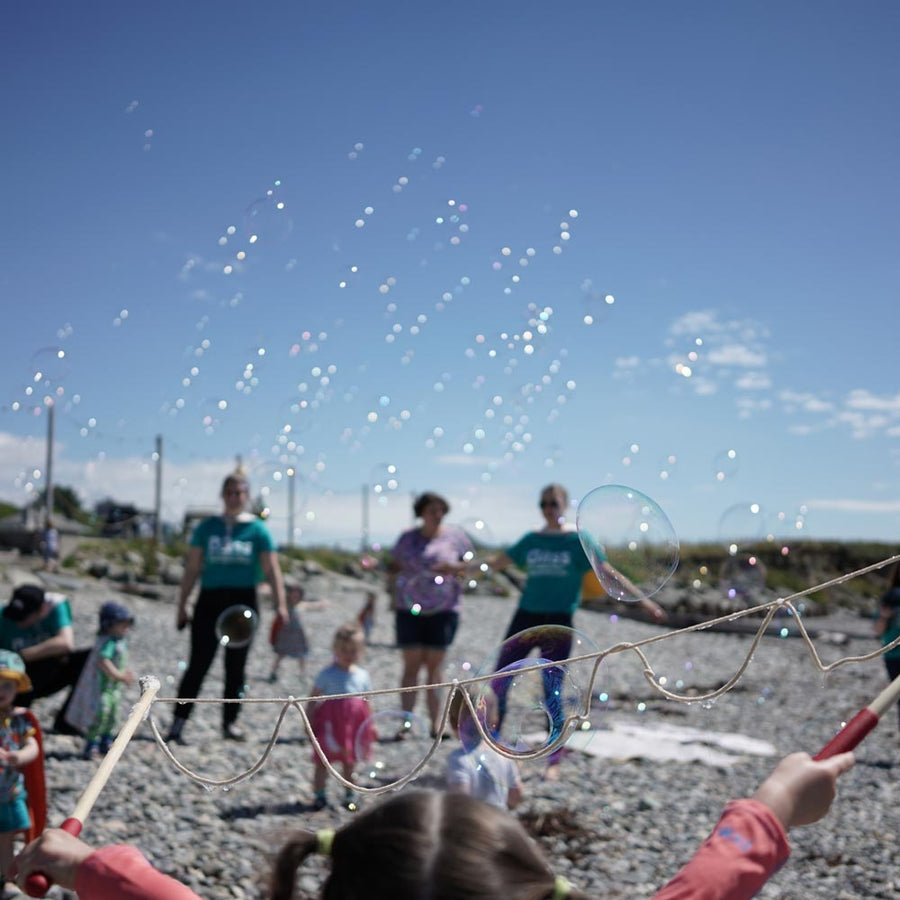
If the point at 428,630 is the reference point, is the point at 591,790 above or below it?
below

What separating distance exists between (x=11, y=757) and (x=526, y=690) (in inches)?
90.0

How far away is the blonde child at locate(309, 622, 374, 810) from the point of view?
18.5ft

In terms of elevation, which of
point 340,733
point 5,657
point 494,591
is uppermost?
point 5,657

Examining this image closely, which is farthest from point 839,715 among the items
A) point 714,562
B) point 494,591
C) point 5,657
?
point 494,591

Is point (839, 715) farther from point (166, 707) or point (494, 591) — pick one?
point (494, 591)

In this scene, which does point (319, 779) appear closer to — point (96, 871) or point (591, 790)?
point (591, 790)

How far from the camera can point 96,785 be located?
5.90 feet

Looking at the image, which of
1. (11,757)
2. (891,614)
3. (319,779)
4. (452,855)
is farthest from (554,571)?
(452,855)

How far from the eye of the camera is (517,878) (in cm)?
127

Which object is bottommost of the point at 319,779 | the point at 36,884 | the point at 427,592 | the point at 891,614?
the point at 319,779

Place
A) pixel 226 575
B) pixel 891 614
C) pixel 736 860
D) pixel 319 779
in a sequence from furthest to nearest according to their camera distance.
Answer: pixel 891 614 → pixel 226 575 → pixel 319 779 → pixel 736 860

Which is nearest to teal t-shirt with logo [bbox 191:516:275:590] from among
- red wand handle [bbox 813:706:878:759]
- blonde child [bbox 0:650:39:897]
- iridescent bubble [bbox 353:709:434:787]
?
iridescent bubble [bbox 353:709:434:787]

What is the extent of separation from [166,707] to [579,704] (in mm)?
6149

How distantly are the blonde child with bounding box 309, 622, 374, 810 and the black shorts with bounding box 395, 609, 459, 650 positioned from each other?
1114mm
